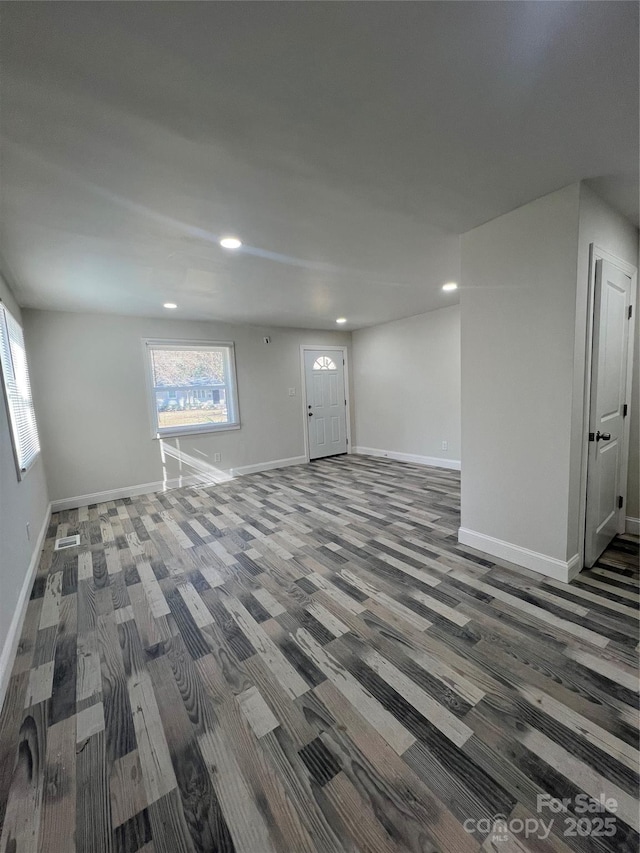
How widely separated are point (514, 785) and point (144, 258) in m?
3.58

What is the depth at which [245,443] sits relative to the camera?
17.7 ft

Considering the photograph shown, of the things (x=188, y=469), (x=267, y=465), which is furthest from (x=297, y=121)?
(x=267, y=465)

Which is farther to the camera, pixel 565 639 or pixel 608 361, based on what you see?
pixel 608 361

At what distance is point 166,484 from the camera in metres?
4.75

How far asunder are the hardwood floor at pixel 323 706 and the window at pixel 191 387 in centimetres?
→ 251

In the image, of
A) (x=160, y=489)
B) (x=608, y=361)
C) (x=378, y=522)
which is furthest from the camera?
(x=160, y=489)

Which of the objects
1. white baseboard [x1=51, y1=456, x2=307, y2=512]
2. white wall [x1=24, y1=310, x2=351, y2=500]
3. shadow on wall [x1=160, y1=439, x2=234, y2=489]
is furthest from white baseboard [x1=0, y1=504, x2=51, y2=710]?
shadow on wall [x1=160, y1=439, x2=234, y2=489]

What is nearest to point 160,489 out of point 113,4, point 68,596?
point 68,596

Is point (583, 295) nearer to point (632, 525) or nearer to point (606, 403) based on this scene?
point (606, 403)

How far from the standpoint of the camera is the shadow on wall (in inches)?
187

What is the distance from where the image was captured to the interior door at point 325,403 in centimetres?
606

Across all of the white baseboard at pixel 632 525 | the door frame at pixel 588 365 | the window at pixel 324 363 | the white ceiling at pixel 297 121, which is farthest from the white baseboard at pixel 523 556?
the window at pixel 324 363

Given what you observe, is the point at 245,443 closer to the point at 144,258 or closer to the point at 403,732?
the point at 144,258

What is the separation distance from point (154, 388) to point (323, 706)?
14.3ft
